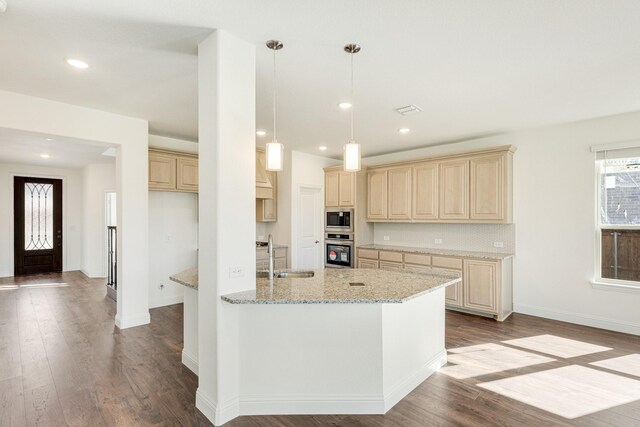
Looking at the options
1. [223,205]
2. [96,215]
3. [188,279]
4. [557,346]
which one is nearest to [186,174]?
[188,279]

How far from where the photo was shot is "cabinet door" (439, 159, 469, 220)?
4953 millimetres

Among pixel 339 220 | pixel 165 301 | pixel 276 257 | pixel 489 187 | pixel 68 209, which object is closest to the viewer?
pixel 489 187

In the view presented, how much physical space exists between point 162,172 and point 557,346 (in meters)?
5.53

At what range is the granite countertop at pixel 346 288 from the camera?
7.38 ft

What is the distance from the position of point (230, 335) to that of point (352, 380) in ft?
3.13

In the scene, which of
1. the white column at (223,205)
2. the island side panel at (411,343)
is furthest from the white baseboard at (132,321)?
the island side panel at (411,343)

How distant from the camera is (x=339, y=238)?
633cm

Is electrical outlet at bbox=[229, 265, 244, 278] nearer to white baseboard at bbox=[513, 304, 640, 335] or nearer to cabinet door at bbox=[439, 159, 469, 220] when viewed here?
cabinet door at bbox=[439, 159, 469, 220]

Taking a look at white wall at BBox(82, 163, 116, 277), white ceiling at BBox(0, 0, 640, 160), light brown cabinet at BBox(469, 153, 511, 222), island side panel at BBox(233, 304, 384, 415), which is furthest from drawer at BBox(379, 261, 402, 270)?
white wall at BBox(82, 163, 116, 277)

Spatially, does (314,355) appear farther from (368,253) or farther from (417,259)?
(368,253)

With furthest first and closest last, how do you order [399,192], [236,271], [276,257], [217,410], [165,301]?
[276,257], [399,192], [165,301], [236,271], [217,410]

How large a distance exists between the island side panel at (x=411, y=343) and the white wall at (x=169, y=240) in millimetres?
4000

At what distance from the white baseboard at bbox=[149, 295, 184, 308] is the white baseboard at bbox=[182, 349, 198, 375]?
222cm

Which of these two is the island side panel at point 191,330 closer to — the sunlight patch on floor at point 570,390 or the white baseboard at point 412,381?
the white baseboard at point 412,381
